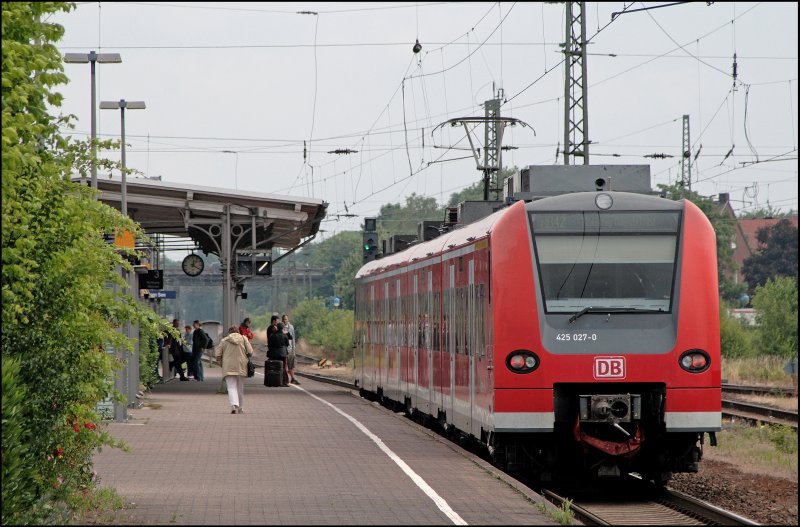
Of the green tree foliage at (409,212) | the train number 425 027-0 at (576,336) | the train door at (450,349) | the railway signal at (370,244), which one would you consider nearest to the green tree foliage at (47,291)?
the train number 425 027-0 at (576,336)

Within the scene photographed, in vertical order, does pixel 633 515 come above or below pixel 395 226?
below

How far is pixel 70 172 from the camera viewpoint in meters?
11.9

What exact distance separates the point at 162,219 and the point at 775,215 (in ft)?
284

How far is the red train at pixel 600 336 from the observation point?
14039mm

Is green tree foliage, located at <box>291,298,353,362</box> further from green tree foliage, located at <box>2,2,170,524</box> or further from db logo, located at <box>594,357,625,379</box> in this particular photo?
green tree foliage, located at <box>2,2,170,524</box>

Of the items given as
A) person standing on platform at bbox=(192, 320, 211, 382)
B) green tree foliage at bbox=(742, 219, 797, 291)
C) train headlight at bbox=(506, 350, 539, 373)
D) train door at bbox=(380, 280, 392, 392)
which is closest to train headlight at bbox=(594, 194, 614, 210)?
train headlight at bbox=(506, 350, 539, 373)

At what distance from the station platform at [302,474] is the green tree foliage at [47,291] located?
2.87ft

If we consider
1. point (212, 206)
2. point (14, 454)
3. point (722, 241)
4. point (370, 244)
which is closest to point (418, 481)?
point (14, 454)

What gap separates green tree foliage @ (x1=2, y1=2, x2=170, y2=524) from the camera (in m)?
9.82

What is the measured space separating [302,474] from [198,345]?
24053 mm

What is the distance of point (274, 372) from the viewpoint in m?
34.8

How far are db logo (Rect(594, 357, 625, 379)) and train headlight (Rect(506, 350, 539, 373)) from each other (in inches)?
23.7

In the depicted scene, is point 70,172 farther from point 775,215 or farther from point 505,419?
point 775,215

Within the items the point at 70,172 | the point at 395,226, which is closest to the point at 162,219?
the point at 70,172
